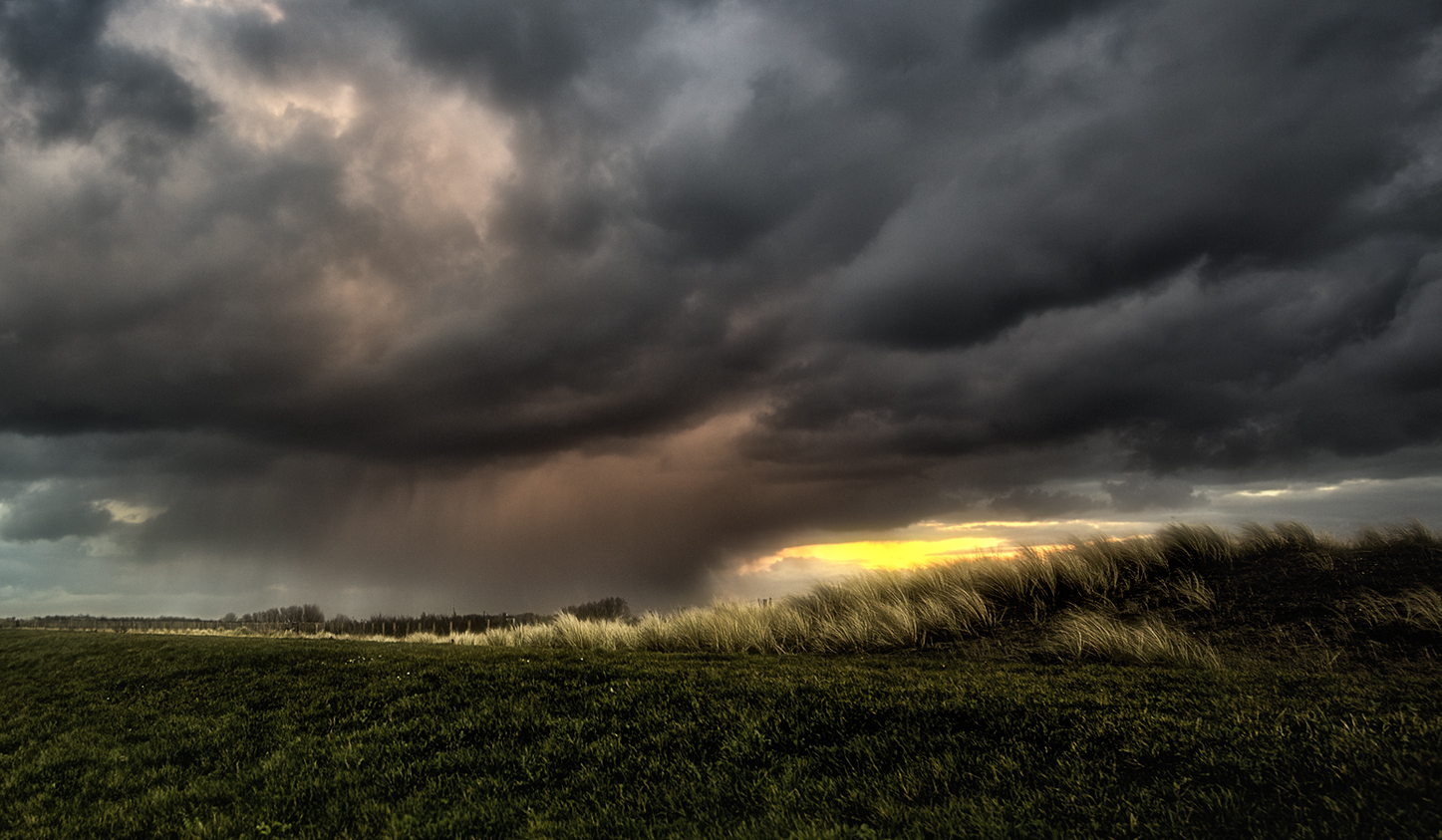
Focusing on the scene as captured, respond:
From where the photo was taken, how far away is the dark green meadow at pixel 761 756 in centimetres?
473

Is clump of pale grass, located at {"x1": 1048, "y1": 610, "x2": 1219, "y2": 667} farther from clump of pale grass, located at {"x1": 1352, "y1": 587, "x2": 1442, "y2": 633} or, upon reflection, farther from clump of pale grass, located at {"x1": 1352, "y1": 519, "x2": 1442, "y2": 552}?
clump of pale grass, located at {"x1": 1352, "y1": 519, "x2": 1442, "y2": 552}

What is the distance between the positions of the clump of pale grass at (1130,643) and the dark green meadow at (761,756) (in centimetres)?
142

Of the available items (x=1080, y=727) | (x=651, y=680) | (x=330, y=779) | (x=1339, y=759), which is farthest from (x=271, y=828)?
(x=1339, y=759)

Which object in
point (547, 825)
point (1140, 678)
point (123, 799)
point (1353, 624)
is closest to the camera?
point (547, 825)

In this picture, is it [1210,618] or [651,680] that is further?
[1210,618]

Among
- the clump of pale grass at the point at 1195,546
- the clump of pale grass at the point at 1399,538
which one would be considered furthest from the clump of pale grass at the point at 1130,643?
the clump of pale grass at the point at 1399,538

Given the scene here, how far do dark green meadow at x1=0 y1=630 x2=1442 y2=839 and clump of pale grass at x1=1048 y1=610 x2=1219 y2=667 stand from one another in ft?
4.67

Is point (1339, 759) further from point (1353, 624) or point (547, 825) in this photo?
point (1353, 624)

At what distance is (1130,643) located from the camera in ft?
41.3

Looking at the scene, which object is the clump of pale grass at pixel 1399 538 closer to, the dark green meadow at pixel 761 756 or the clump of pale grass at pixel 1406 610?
the clump of pale grass at pixel 1406 610

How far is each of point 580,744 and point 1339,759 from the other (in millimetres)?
6761

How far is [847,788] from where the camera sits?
5.61m

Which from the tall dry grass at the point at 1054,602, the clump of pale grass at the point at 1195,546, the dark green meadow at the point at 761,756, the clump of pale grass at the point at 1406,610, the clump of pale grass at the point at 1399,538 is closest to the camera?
the dark green meadow at the point at 761,756

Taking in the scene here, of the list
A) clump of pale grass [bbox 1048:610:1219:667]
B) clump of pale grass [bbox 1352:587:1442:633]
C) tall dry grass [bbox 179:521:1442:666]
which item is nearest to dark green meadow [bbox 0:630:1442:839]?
clump of pale grass [bbox 1048:610:1219:667]
